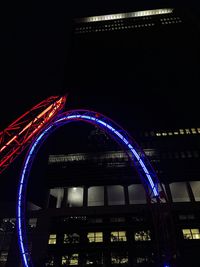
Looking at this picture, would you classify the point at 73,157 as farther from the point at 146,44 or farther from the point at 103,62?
the point at 146,44

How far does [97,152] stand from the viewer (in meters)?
68.8

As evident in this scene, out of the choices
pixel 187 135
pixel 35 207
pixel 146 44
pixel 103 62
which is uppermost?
pixel 146 44

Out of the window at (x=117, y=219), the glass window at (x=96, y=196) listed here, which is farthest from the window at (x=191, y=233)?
the glass window at (x=96, y=196)

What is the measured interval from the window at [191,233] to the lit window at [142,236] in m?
8.43

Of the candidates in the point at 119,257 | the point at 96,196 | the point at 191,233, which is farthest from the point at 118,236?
the point at 191,233

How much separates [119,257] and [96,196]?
17.2 meters

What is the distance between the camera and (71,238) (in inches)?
2083

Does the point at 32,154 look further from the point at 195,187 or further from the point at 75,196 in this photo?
the point at 195,187

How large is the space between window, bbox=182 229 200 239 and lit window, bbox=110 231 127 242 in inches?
559

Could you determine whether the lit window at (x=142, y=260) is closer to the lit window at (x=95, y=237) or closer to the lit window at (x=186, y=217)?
the lit window at (x=95, y=237)

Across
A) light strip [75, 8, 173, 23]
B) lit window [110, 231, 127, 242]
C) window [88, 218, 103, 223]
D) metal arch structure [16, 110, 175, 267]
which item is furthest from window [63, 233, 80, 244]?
light strip [75, 8, 173, 23]

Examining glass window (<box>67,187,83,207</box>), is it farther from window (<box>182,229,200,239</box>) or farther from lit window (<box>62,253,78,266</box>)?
window (<box>182,229,200,239</box>)

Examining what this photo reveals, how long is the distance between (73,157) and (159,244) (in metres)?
51.8

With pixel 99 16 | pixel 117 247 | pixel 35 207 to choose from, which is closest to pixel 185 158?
pixel 117 247
